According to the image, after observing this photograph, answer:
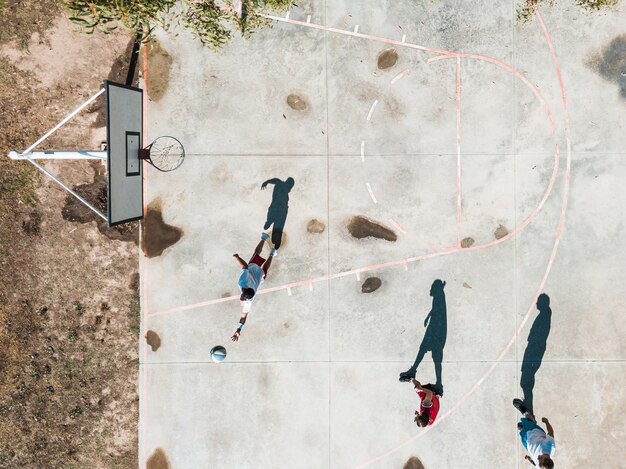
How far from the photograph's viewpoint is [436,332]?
9.08m

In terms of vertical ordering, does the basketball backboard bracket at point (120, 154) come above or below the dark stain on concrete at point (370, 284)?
above

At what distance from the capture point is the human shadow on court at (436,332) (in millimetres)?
9062

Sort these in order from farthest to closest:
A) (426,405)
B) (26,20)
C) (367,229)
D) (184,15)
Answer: (367,229) → (26,20) → (426,405) → (184,15)

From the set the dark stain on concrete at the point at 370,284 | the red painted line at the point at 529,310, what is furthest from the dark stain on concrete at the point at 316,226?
the red painted line at the point at 529,310

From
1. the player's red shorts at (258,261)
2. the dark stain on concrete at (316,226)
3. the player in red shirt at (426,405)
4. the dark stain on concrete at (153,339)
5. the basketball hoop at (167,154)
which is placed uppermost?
the basketball hoop at (167,154)

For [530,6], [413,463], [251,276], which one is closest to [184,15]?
[251,276]

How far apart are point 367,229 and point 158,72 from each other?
522 centimetres

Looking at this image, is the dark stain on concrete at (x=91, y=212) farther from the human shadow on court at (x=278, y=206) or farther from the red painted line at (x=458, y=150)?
the red painted line at (x=458, y=150)

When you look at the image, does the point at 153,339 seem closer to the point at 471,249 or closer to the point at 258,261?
the point at 258,261

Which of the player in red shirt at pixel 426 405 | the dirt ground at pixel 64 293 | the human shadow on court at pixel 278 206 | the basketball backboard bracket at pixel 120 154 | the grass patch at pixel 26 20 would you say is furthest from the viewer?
the human shadow on court at pixel 278 206

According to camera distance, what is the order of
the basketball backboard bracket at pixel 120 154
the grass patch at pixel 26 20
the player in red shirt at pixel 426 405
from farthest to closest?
1. the grass patch at pixel 26 20
2. the player in red shirt at pixel 426 405
3. the basketball backboard bracket at pixel 120 154

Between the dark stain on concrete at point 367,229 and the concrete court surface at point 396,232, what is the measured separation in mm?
146

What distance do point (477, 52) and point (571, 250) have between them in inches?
175

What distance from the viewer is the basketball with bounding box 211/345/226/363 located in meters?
8.85
